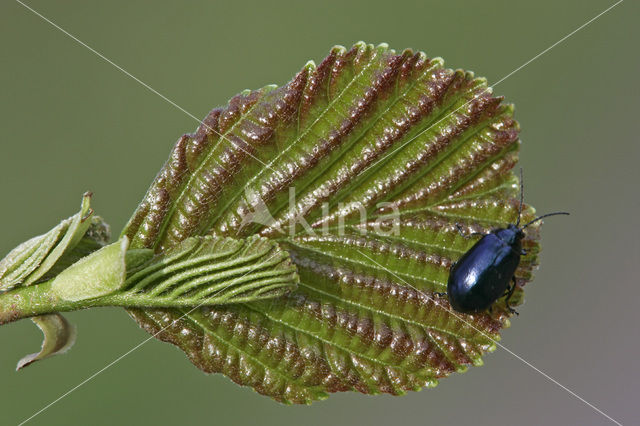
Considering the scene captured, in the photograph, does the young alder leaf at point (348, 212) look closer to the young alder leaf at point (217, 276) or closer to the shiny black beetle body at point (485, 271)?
the shiny black beetle body at point (485, 271)

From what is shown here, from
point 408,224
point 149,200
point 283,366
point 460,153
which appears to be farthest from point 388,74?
point 283,366

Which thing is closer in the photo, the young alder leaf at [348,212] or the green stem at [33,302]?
the green stem at [33,302]

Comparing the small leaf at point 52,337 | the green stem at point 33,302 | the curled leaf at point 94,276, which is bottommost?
the small leaf at point 52,337

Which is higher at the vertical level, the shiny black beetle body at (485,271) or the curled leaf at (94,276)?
the shiny black beetle body at (485,271)

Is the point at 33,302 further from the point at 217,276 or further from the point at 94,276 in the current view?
the point at 217,276

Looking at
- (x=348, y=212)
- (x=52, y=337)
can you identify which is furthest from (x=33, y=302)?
(x=348, y=212)

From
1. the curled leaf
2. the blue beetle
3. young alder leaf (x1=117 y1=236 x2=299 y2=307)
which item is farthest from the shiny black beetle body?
the curled leaf

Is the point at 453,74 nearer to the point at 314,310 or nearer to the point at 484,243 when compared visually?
the point at 484,243

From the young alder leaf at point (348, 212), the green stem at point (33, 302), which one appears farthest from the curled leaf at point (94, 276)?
the young alder leaf at point (348, 212)
